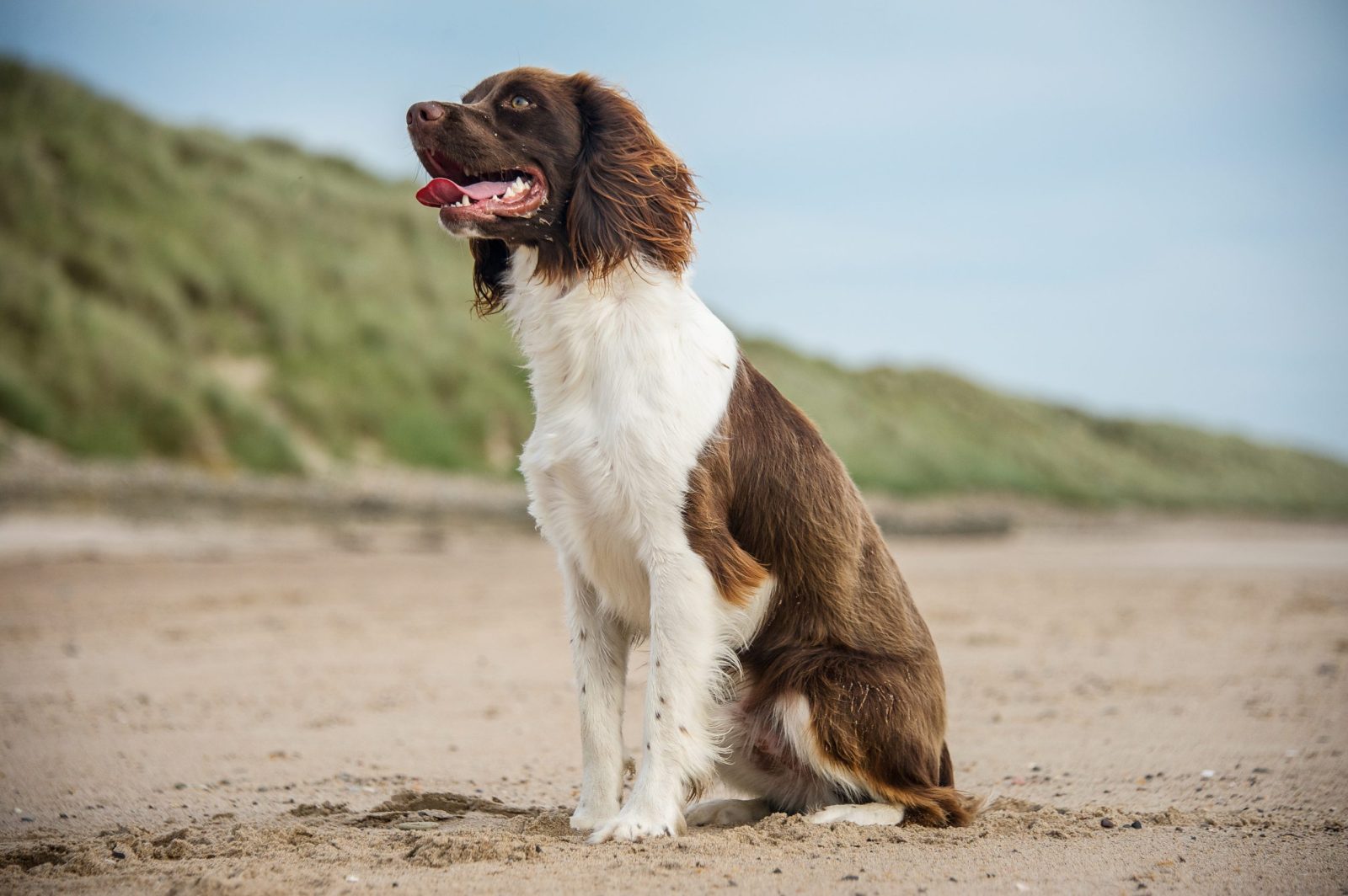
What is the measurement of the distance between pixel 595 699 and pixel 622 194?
1.82 meters

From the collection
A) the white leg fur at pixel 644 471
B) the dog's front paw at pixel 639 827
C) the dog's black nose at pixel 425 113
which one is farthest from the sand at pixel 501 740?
the dog's black nose at pixel 425 113

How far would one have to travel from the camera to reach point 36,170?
25141 millimetres

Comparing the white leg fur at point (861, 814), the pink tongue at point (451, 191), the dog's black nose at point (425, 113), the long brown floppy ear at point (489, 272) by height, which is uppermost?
the dog's black nose at point (425, 113)

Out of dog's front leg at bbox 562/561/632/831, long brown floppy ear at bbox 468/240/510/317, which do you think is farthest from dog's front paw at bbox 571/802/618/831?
long brown floppy ear at bbox 468/240/510/317

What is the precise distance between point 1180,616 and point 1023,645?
108 inches

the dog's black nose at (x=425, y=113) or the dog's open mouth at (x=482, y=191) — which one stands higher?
the dog's black nose at (x=425, y=113)

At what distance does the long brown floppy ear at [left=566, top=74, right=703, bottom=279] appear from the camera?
4.21 m

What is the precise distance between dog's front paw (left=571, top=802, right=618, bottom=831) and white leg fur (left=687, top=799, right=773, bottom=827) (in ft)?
1.15

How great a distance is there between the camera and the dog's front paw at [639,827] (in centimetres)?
406

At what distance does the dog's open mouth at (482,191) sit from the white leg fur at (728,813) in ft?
7.63

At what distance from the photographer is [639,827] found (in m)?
4.08

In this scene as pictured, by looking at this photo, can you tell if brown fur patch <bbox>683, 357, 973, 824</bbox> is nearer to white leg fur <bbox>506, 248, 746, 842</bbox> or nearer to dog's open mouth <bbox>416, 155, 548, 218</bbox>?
white leg fur <bbox>506, 248, 746, 842</bbox>

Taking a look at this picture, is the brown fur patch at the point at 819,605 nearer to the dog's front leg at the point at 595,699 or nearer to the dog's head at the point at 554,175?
the dog's front leg at the point at 595,699

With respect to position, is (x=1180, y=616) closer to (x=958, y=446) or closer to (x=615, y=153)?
(x=615, y=153)
